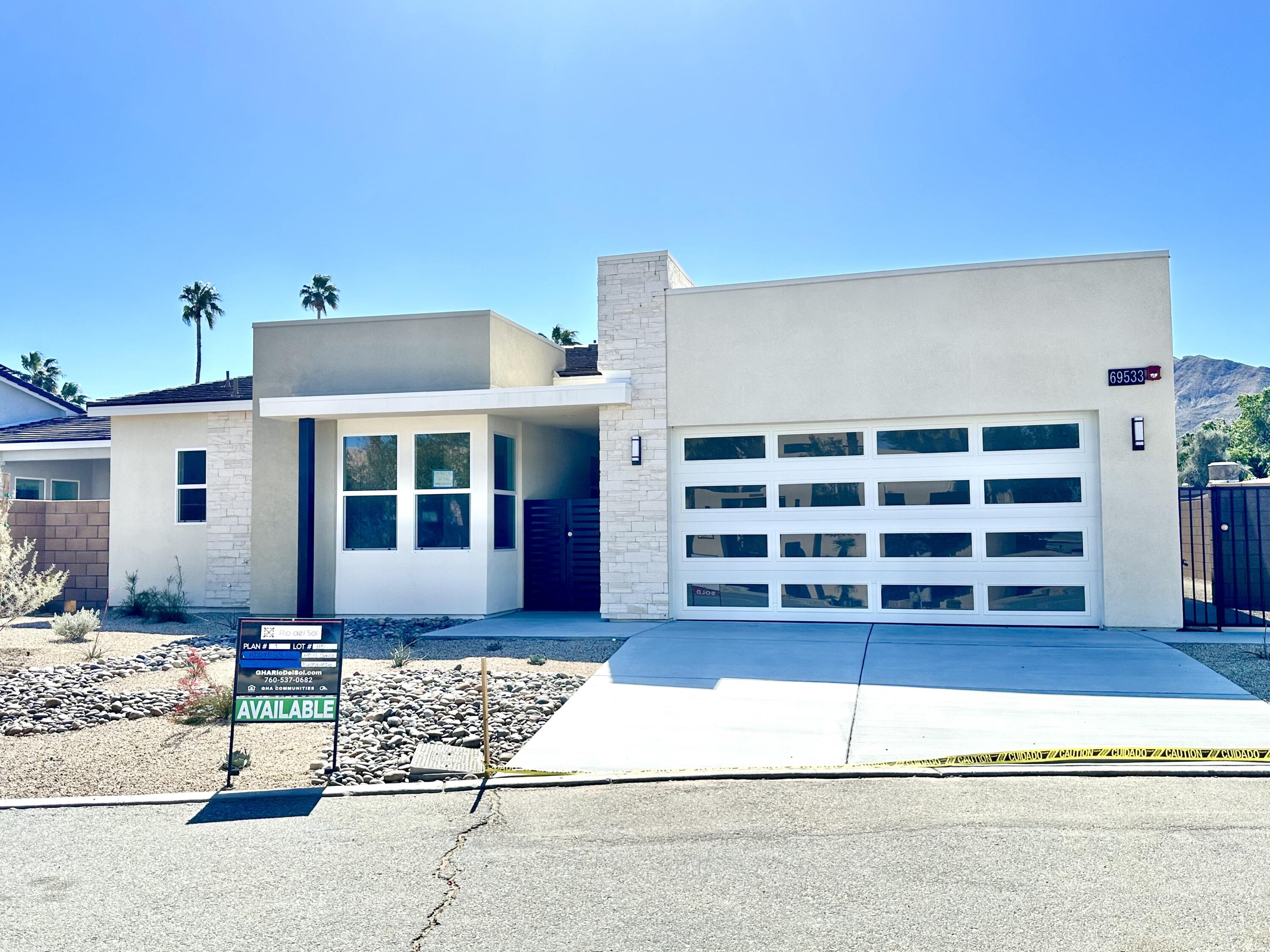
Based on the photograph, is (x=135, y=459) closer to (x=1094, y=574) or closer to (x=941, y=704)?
(x=941, y=704)

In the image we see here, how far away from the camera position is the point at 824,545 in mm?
12953

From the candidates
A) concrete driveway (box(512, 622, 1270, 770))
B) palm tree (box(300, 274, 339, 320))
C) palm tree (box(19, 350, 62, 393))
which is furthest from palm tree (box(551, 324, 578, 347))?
concrete driveway (box(512, 622, 1270, 770))

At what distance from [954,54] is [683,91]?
368 centimetres

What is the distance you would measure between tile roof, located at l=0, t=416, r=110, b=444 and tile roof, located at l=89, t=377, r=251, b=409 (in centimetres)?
349

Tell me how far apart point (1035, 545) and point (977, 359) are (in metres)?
2.53

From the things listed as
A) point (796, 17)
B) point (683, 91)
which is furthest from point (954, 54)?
point (683, 91)

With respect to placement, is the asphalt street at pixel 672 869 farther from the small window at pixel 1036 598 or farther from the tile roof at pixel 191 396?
the tile roof at pixel 191 396

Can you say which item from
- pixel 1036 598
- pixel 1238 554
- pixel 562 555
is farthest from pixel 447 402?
pixel 1238 554

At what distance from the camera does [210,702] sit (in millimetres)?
8359

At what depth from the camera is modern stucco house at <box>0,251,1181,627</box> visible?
1210cm

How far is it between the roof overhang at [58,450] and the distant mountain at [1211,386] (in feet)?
429

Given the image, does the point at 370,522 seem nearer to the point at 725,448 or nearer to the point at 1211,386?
the point at 725,448

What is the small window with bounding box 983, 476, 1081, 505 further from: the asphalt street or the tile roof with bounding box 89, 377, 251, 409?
the tile roof with bounding box 89, 377, 251, 409

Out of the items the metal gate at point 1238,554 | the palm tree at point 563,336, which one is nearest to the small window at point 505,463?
the metal gate at point 1238,554
